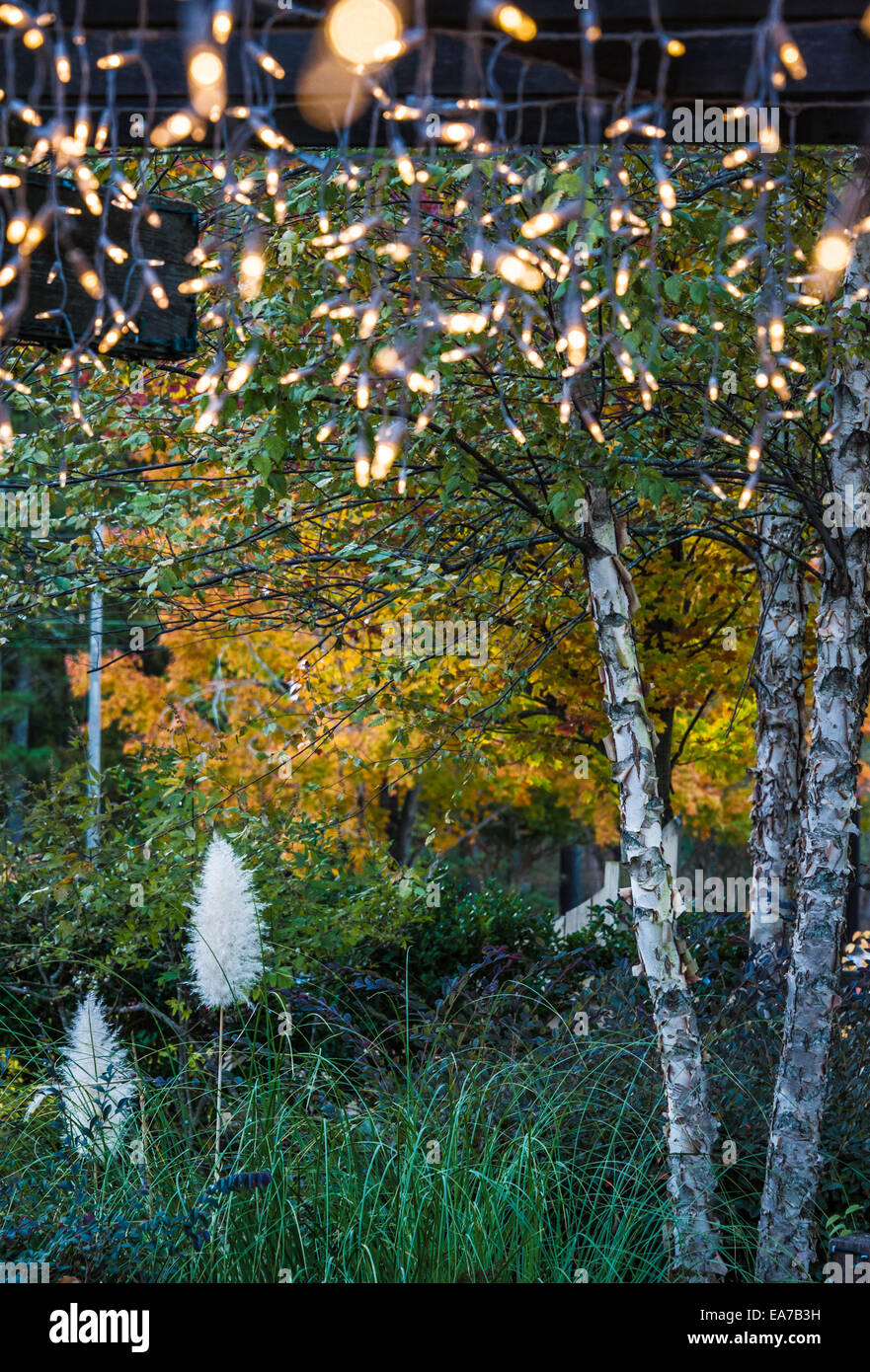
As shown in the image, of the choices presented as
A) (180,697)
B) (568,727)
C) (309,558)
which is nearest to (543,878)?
(180,697)

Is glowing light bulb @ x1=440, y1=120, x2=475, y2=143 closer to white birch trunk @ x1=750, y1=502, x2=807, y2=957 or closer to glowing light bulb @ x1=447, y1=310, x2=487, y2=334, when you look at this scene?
glowing light bulb @ x1=447, y1=310, x2=487, y2=334

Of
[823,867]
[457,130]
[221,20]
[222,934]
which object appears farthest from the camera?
[222,934]

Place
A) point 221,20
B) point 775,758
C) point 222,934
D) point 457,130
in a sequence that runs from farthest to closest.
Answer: point 775,758 < point 222,934 < point 457,130 < point 221,20

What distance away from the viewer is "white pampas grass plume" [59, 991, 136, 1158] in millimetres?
4020

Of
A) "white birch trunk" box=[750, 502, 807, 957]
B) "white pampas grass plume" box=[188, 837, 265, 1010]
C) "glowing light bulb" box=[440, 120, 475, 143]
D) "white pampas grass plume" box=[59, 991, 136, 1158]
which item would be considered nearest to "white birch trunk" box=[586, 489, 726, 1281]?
"white pampas grass plume" box=[188, 837, 265, 1010]

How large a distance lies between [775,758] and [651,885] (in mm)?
3134

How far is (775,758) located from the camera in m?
6.93

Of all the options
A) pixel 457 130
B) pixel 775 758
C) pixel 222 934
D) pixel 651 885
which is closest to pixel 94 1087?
pixel 222 934

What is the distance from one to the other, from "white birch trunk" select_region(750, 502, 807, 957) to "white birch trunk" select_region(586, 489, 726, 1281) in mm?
2881

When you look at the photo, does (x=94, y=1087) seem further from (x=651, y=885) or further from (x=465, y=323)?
(x=465, y=323)

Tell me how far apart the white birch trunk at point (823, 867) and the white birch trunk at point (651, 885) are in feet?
0.78

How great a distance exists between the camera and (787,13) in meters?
2.32

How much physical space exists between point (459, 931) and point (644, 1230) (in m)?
4.51

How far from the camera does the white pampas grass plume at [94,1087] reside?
402 centimetres
